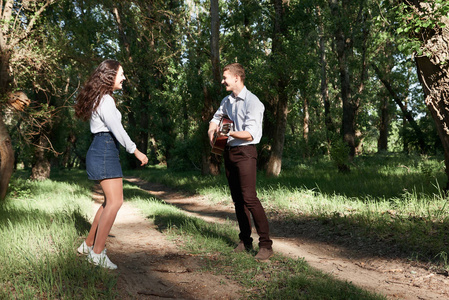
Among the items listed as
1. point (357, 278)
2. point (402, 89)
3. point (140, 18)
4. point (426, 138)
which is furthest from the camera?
point (402, 89)

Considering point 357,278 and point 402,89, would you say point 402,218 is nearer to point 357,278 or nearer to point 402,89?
point 357,278

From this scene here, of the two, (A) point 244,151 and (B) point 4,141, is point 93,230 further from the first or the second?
(B) point 4,141

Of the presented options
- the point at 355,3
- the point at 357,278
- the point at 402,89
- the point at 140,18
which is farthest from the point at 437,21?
the point at 402,89

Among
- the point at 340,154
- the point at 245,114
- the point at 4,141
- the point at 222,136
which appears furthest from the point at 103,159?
the point at 340,154

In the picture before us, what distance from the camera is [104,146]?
389 centimetres

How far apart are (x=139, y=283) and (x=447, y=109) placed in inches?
219

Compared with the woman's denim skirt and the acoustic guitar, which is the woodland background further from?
the woman's denim skirt

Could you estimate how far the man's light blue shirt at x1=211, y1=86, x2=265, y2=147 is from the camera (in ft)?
14.4

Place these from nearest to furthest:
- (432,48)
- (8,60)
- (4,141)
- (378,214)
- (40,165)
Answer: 1. (432,48)
2. (378,214)
3. (4,141)
4. (8,60)
5. (40,165)

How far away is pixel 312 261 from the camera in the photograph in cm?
499

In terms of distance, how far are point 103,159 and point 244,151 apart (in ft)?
5.53

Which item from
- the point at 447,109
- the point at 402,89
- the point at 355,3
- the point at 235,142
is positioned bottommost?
the point at 235,142

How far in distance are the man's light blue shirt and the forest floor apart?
172 cm

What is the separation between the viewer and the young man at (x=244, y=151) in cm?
Result: 441
